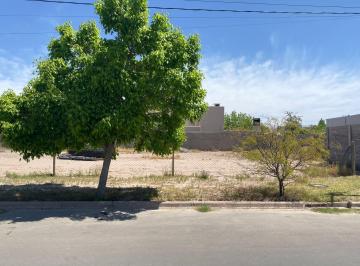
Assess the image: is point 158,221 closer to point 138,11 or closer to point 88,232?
point 88,232

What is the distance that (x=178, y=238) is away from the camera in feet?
26.3

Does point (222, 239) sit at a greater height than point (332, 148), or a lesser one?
lesser

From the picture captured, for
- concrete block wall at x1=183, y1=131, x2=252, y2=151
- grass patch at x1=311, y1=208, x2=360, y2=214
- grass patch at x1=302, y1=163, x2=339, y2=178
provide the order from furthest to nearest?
concrete block wall at x1=183, y1=131, x2=252, y2=151
grass patch at x1=302, y1=163, x2=339, y2=178
grass patch at x1=311, y1=208, x2=360, y2=214

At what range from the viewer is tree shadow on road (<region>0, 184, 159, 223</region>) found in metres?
10.2

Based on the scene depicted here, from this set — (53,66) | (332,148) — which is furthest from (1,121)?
(332,148)

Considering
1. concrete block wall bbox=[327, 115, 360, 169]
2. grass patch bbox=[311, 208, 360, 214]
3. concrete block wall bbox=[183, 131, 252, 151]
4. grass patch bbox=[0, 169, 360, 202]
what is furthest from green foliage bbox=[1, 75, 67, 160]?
concrete block wall bbox=[183, 131, 252, 151]

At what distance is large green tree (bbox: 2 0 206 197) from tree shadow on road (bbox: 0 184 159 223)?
0.87 m

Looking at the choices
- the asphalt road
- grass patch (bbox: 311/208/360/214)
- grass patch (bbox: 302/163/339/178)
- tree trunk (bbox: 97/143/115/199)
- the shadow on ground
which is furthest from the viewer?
grass patch (bbox: 302/163/339/178)

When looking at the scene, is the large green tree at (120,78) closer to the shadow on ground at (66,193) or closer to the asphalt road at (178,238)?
the shadow on ground at (66,193)

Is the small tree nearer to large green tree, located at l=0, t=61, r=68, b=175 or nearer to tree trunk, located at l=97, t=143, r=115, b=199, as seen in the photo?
tree trunk, located at l=97, t=143, r=115, b=199

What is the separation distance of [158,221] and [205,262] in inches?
132

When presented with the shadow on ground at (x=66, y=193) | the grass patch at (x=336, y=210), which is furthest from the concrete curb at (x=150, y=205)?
the shadow on ground at (x=66, y=193)

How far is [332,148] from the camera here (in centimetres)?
2527

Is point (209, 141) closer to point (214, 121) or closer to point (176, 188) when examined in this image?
point (214, 121)
